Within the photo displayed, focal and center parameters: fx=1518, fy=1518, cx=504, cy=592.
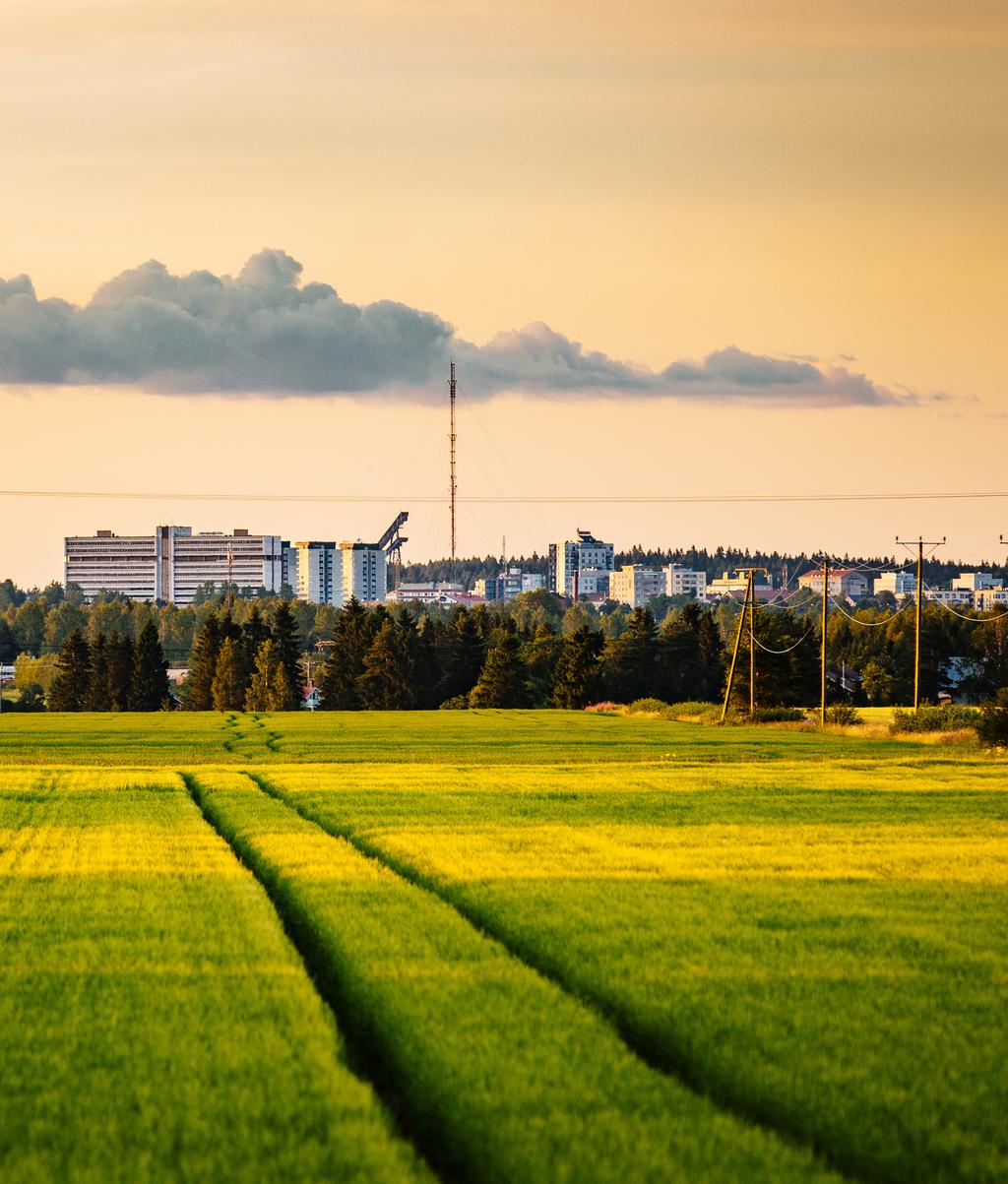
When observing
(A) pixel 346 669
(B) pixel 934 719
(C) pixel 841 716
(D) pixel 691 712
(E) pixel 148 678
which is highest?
(A) pixel 346 669

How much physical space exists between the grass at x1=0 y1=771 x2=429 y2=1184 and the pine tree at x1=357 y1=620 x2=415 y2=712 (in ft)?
443

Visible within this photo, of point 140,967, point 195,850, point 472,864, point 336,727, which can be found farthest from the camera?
point 336,727

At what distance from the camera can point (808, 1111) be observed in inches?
452

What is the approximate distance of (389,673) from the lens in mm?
159500

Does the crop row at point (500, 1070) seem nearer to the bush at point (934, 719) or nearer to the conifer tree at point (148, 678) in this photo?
the bush at point (934, 719)

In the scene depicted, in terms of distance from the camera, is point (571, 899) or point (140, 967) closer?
point (140, 967)

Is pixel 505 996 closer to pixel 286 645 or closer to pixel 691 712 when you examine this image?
pixel 691 712

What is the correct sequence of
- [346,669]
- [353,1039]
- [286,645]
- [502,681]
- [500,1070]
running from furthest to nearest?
[286,645] → [346,669] → [502,681] → [353,1039] → [500,1070]

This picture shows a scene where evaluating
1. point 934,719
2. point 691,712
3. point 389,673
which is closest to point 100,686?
point 389,673

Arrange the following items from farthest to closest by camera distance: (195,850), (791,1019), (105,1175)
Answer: (195,850), (791,1019), (105,1175)

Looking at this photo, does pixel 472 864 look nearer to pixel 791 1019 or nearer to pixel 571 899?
pixel 571 899

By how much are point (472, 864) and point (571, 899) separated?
4.00m

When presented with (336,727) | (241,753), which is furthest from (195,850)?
(336,727)

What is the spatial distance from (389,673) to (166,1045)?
14653 cm
